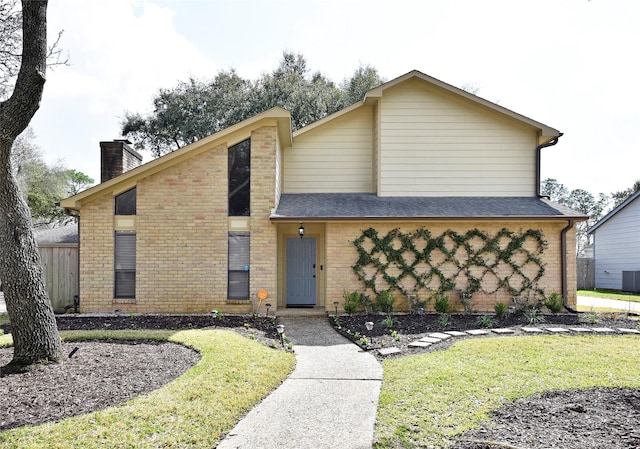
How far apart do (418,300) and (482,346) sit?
365cm

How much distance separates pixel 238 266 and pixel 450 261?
5435 millimetres

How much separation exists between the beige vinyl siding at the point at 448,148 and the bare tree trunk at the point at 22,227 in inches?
342

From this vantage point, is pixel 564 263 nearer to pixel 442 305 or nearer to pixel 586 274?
pixel 442 305

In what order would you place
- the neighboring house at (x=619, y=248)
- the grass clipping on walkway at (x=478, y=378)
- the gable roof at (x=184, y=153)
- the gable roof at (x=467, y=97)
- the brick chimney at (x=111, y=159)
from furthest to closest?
1. the neighboring house at (x=619, y=248)
2. the brick chimney at (x=111, y=159)
3. the gable roof at (x=467, y=97)
4. the gable roof at (x=184, y=153)
5. the grass clipping on walkway at (x=478, y=378)

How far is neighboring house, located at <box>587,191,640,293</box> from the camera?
18.8 metres

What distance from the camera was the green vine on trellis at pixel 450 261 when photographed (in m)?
10.8

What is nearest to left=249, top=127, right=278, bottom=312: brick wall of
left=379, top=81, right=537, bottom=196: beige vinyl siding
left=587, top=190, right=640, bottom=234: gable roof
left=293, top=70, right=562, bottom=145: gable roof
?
left=293, top=70, right=562, bottom=145: gable roof

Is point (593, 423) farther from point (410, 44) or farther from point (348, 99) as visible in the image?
point (348, 99)

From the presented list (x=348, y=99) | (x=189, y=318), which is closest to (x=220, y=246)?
(x=189, y=318)

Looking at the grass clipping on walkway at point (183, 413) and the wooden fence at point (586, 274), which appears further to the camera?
the wooden fence at point (586, 274)

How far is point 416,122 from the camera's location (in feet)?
40.4

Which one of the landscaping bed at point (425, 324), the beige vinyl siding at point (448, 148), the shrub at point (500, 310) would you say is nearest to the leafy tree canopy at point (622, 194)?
the beige vinyl siding at point (448, 148)

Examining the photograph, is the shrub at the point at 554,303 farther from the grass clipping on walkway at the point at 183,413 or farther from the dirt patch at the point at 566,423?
the grass clipping on walkway at the point at 183,413

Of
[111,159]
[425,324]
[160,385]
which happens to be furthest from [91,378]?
[111,159]
